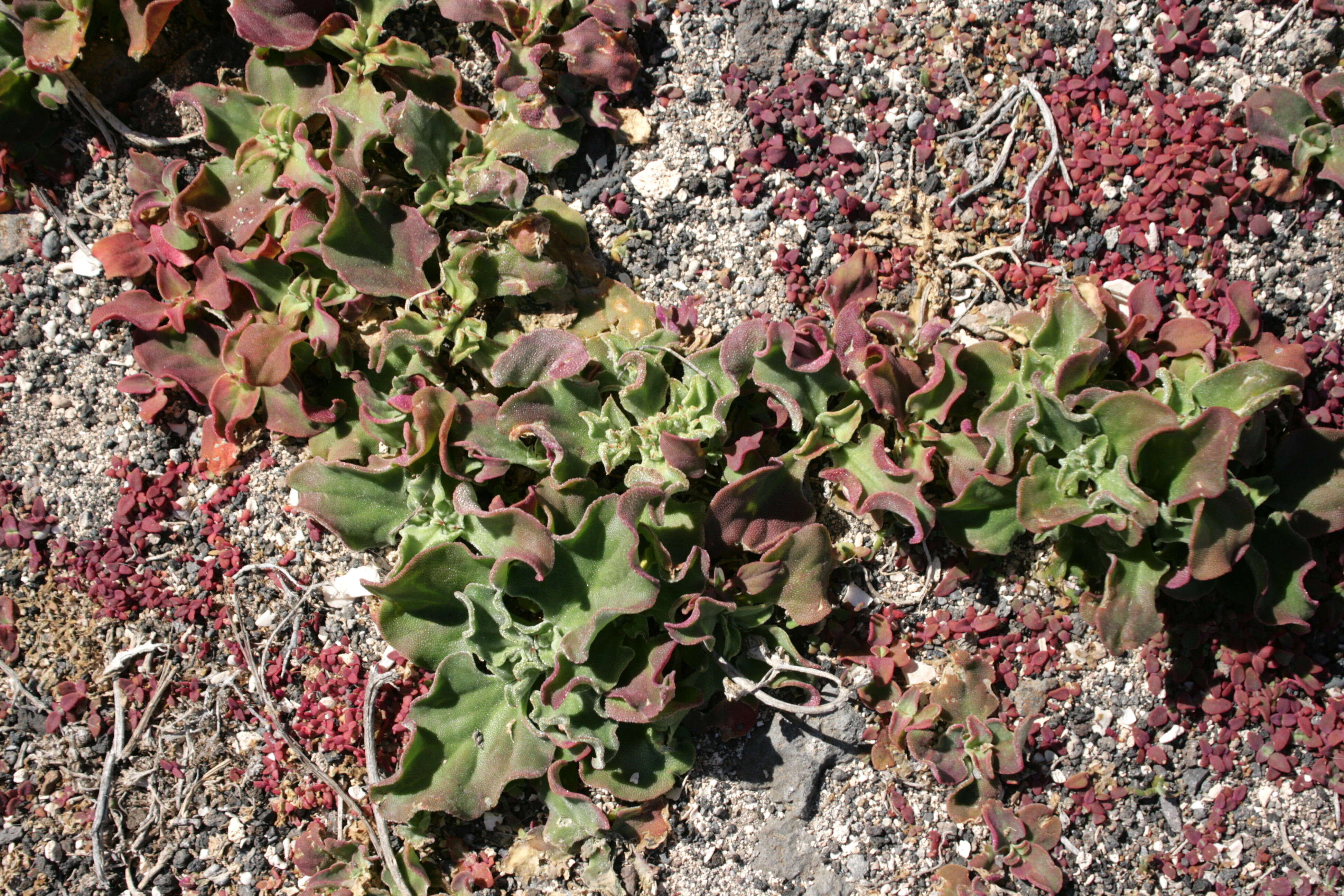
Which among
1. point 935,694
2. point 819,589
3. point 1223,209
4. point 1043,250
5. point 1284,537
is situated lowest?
point 935,694

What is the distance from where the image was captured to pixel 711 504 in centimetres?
304

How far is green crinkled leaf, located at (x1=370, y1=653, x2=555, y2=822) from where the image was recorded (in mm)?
3000

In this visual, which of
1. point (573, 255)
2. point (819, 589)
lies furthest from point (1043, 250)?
point (573, 255)

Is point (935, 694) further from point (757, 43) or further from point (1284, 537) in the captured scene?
point (757, 43)

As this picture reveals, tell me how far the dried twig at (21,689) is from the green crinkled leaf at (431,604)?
1348 millimetres

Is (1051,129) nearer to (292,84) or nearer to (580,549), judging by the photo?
(580,549)

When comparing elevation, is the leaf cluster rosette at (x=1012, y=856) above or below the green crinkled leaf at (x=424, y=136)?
below

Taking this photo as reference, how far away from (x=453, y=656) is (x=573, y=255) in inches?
56.8

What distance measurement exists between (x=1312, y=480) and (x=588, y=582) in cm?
229

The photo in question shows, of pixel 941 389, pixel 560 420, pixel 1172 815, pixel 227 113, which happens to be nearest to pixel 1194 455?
pixel 941 389

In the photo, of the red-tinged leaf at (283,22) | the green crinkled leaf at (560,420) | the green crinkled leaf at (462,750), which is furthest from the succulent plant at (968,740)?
the red-tinged leaf at (283,22)

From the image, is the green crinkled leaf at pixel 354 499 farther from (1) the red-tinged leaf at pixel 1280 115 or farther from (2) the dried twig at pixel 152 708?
(1) the red-tinged leaf at pixel 1280 115

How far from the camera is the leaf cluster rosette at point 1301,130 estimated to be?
115 inches

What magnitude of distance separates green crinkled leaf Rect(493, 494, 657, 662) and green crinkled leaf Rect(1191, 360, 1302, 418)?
1.79 metres
